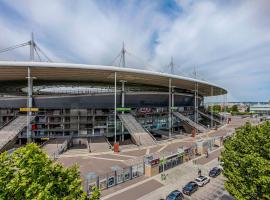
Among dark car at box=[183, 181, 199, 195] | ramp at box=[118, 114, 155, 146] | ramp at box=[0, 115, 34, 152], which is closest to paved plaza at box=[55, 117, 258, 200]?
dark car at box=[183, 181, 199, 195]

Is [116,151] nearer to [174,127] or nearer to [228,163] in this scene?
[228,163]

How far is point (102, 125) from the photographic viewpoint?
181ft

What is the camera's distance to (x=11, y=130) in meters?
44.8

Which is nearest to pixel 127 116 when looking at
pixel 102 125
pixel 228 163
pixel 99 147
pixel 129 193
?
pixel 102 125

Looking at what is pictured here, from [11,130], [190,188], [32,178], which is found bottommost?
[190,188]

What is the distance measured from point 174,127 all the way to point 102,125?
31.2m

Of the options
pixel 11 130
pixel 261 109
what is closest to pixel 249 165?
pixel 11 130

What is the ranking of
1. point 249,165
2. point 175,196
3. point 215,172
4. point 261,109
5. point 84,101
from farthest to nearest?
point 261,109
point 84,101
point 215,172
point 175,196
point 249,165

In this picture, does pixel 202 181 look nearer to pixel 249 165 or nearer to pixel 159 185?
pixel 159 185

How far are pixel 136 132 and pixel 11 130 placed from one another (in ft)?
103

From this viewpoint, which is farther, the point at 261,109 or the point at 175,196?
the point at 261,109

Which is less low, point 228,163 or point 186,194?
point 228,163

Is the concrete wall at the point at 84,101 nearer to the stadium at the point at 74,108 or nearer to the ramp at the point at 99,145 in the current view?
the stadium at the point at 74,108

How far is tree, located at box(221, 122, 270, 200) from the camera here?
47.0 ft
